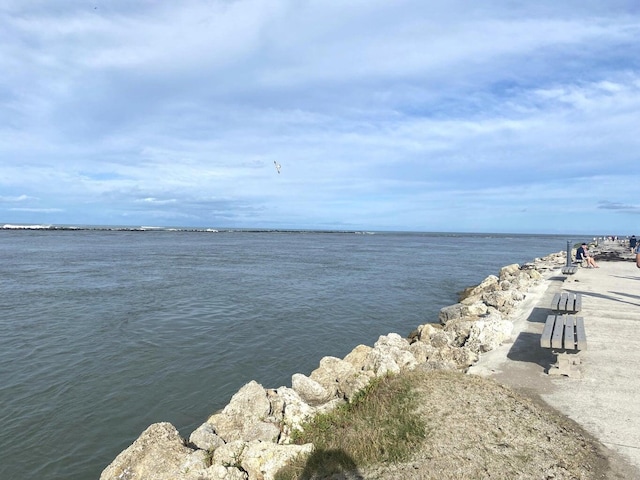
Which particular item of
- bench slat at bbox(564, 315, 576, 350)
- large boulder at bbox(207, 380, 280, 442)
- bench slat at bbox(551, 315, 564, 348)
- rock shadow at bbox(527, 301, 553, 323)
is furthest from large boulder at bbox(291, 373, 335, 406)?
rock shadow at bbox(527, 301, 553, 323)

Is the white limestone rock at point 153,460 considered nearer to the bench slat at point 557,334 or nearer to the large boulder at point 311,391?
the large boulder at point 311,391

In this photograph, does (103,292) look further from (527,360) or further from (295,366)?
(527,360)

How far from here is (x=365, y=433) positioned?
5633 millimetres

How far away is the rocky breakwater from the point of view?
5.46 meters

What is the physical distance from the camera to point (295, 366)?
38.7ft

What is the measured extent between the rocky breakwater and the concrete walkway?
0.71 metres

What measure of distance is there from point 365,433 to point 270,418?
1.97 m

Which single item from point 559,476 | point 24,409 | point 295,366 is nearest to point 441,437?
point 559,476

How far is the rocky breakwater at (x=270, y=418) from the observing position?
5.46 meters

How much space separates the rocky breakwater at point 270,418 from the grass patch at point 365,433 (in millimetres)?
232

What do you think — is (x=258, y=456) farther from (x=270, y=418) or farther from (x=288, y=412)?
(x=270, y=418)

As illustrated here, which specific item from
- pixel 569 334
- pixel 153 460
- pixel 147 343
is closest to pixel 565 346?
pixel 569 334

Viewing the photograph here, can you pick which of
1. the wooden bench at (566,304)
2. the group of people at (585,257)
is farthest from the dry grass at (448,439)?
the group of people at (585,257)

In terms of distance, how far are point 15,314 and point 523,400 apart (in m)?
18.3
